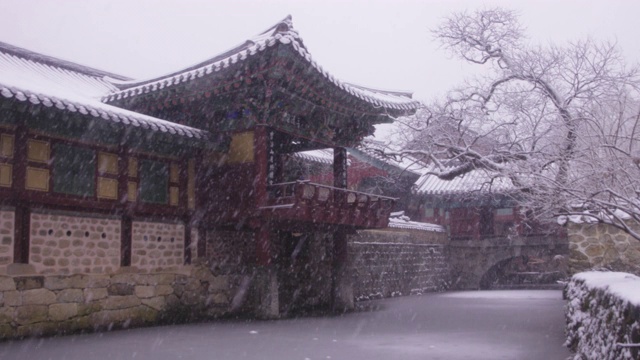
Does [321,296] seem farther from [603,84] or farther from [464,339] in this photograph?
[603,84]

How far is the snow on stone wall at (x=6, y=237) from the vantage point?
963 centimetres

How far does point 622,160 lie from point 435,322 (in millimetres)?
6004

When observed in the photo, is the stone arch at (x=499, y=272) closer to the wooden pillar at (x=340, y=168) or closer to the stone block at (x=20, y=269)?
the wooden pillar at (x=340, y=168)

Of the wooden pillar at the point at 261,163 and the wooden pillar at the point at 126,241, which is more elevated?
the wooden pillar at the point at 261,163

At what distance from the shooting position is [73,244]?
10773 millimetres

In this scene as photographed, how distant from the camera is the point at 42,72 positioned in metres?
14.4

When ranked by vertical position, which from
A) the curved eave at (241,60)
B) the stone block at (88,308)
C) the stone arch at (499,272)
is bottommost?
the stone arch at (499,272)

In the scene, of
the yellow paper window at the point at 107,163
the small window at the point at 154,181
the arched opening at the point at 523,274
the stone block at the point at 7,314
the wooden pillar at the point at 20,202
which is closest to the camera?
the stone block at the point at 7,314

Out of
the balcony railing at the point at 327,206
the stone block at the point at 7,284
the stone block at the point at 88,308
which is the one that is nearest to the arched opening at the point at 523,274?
the balcony railing at the point at 327,206

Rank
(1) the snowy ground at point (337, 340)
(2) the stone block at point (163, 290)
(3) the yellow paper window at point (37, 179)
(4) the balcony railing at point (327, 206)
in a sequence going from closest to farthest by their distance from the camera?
(1) the snowy ground at point (337, 340) → (3) the yellow paper window at point (37, 179) → (2) the stone block at point (163, 290) → (4) the balcony railing at point (327, 206)

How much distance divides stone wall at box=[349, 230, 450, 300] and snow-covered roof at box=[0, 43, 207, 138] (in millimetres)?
8532

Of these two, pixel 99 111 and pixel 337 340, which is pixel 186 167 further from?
pixel 337 340

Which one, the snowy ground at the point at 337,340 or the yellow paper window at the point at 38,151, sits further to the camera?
the yellow paper window at the point at 38,151

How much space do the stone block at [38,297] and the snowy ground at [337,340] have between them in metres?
0.72
